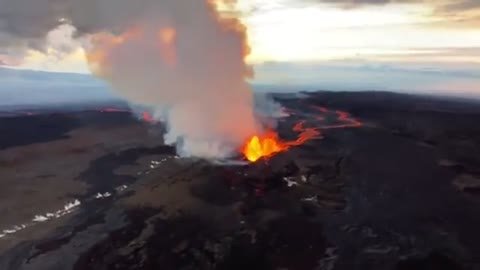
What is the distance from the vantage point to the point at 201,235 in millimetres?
28406

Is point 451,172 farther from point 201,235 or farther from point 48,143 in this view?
point 48,143

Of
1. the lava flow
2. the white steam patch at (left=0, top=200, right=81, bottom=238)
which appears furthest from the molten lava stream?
the white steam patch at (left=0, top=200, right=81, bottom=238)

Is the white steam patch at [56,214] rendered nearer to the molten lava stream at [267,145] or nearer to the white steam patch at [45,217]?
the white steam patch at [45,217]

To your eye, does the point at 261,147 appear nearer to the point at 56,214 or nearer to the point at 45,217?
the point at 56,214

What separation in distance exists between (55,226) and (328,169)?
21.7 metres

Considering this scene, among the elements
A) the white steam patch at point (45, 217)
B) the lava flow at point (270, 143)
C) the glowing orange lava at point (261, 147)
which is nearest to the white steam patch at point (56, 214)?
the white steam patch at point (45, 217)

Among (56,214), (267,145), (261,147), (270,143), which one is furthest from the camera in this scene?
(270,143)

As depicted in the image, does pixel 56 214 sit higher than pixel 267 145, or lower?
lower

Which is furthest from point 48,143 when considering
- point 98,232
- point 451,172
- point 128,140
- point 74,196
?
point 451,172

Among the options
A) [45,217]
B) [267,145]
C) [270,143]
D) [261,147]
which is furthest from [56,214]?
[270,143]

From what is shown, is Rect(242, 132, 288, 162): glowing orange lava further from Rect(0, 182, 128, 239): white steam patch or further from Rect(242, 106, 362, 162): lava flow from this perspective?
Rect(0, 182, 128, 239): white steam patch

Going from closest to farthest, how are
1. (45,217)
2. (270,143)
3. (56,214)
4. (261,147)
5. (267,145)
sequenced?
(45,217)
(56,214)
(261,147)
(267,145)
(270,143)

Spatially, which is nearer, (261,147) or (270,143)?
(261,147)

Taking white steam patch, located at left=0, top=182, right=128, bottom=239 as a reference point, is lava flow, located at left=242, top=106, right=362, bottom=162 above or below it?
above
